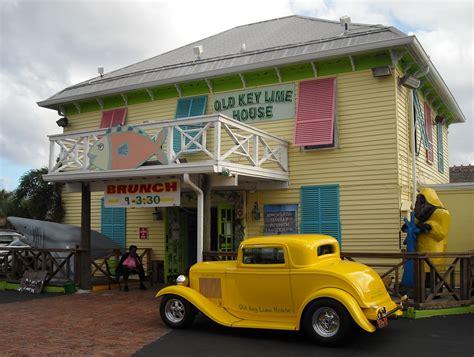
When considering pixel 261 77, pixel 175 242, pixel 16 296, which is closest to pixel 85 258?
pixel 16 296

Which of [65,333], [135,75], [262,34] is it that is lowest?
[65,333]

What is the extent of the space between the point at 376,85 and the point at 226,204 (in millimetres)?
5035

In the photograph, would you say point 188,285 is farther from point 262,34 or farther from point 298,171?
point 262,34

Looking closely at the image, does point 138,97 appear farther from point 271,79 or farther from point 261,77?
point 271,79

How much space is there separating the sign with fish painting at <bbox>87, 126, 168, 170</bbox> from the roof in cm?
342

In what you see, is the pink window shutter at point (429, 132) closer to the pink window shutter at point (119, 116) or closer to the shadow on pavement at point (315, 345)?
the shadow on pavement at point (315, 345)

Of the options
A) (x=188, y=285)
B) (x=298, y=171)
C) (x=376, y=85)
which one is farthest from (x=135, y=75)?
(x=188, y=285)

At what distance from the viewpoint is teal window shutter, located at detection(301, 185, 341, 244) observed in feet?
41.0

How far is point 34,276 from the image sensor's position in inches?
528

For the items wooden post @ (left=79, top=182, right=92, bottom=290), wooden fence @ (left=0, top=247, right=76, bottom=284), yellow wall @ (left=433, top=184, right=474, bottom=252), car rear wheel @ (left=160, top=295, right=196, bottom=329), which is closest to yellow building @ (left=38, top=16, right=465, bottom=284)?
wooden post @ (left=79, top=182, right=92, bottom=290)

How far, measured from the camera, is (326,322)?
23.8 feet

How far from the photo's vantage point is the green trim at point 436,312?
906cm

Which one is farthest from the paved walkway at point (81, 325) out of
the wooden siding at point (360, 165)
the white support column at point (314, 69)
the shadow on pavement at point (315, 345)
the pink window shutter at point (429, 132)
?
the pink window shutter at point (429, 132)

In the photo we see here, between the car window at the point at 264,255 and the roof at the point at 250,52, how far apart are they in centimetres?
615
